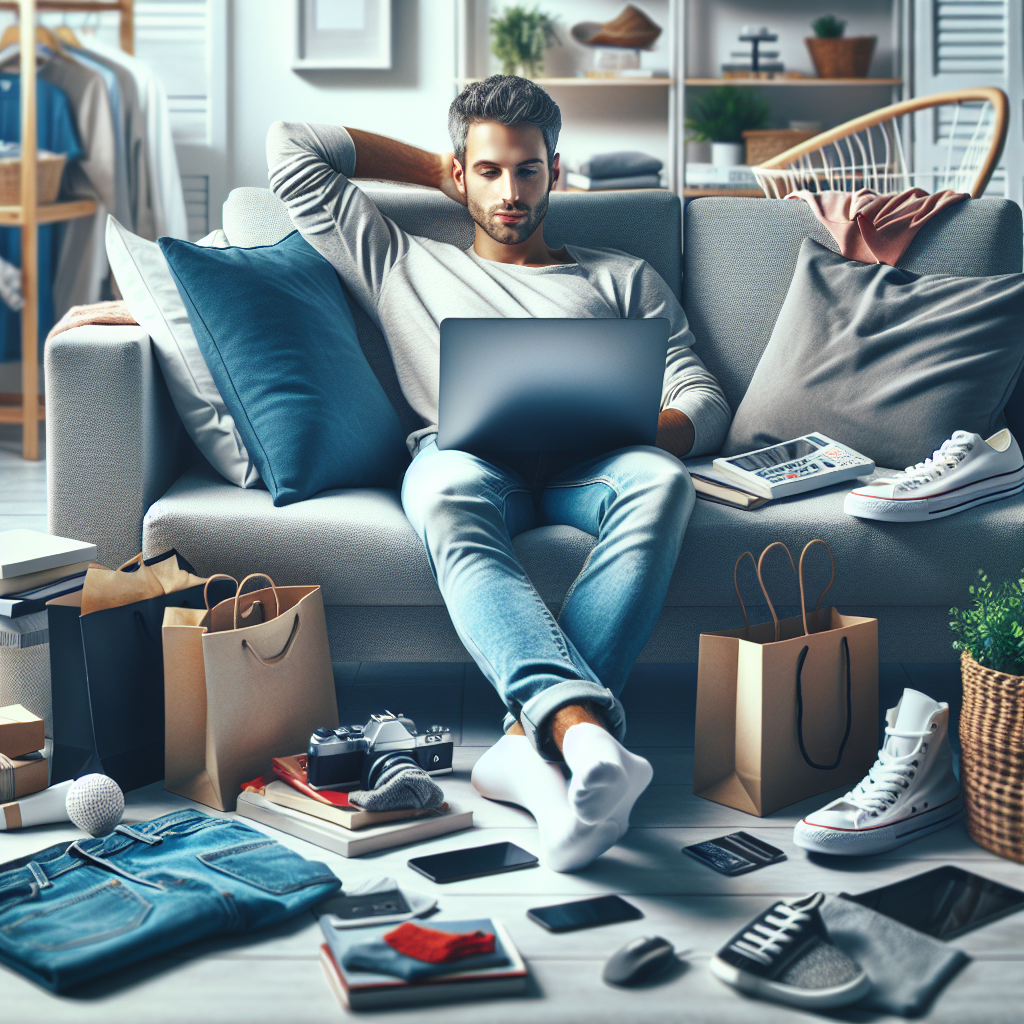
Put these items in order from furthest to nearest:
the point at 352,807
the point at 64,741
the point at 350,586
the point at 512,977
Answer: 1. the point at 350,586
2. the point at 64,741
3. the point at 352,807
4. the point at 512,977

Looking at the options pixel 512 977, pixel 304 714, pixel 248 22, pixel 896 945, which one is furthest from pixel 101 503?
pixel 248 22

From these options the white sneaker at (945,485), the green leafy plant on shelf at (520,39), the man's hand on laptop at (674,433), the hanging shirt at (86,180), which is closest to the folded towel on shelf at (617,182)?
the green leafy plant on shelf at (520,39)

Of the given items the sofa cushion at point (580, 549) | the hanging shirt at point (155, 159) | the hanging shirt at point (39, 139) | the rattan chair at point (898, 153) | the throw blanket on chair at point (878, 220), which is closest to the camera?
the sofa cushion at point (580, 549)

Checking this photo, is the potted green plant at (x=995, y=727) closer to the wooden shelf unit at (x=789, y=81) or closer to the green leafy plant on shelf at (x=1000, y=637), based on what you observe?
the green leafy plant on shelf at (x=1000, y=637)

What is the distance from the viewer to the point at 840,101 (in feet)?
15.2

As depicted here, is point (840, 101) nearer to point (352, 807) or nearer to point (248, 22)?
point (248, 22)

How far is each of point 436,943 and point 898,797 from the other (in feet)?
2.11

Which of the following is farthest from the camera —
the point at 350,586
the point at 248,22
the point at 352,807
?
the point at 248,22

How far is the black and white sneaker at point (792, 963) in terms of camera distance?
1162 mm

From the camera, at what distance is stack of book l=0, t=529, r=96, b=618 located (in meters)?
1.72

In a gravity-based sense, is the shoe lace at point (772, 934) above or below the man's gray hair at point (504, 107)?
below

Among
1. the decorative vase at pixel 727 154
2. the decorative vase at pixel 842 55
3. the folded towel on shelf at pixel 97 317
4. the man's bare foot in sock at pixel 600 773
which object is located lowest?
the man's bare foot in sock at pixel 600 773

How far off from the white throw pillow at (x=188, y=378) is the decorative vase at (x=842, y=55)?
3245 millimetres

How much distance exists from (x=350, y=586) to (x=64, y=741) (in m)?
0.46
